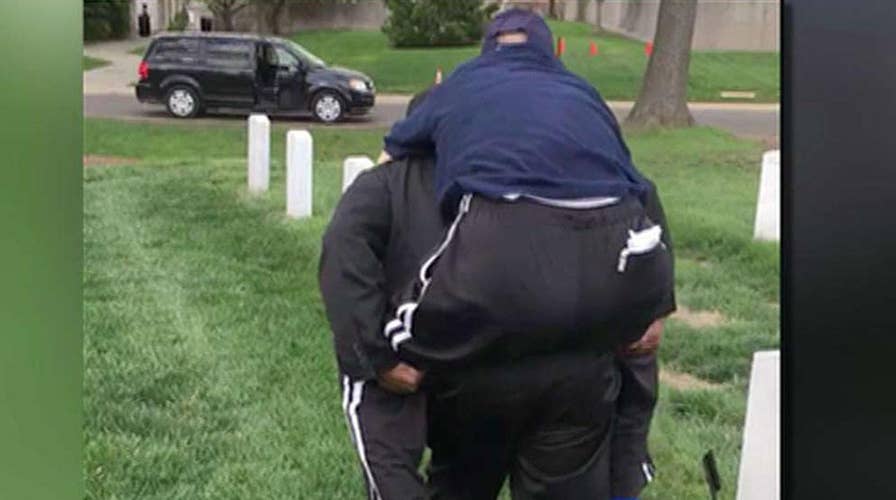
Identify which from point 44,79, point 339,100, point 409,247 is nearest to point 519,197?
point 409,247

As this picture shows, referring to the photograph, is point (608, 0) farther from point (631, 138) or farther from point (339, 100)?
point (339, 100)

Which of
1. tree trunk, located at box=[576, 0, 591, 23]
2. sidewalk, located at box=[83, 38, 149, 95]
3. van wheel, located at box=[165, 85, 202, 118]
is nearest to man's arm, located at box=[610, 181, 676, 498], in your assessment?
tree trunk, located at box=[576, 0, 591, 23]

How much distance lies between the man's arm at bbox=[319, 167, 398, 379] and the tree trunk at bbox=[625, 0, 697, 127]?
61 centimetres

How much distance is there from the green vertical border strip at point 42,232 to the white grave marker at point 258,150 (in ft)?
1.14

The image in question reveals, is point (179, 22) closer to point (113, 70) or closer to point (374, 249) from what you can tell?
point (113, 70)

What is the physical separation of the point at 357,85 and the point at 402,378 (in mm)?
641

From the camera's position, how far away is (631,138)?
2.40 m

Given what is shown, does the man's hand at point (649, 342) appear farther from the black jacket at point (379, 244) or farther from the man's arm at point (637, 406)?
the black jacket at point (379, 244)

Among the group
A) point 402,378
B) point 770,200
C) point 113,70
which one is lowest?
point 402,378

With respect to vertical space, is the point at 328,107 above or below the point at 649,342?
above

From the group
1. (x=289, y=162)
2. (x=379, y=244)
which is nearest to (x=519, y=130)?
(x=379, y=244)

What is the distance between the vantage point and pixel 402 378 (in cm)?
230

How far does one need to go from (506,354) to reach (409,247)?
0.27 metres

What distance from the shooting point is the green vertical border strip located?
7.92 feet
